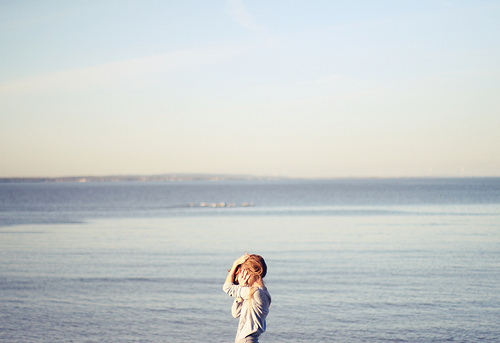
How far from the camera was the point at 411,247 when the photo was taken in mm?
26297

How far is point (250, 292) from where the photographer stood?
520 centimetres

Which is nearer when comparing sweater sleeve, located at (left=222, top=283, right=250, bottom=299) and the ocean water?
sweater sleeve, located at (left=222, top=283, right=250, bottom=299)

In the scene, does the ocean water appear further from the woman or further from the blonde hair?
the blonde hair

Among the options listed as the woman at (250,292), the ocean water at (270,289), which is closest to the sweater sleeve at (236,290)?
the woman at (250,292)

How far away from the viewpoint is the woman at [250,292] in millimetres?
5215

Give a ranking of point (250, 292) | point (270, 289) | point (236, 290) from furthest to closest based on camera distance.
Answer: point (270, 289) → point (236, 290) → point (250, 292)

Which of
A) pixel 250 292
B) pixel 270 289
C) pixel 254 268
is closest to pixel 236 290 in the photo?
pixel 250 292

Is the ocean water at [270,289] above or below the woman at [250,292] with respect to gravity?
below

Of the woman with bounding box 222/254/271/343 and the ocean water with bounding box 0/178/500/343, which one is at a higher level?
the woman with bounding box 222/254/271/343

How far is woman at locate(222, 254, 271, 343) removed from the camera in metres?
5.21

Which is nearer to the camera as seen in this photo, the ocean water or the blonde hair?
the blonde hair

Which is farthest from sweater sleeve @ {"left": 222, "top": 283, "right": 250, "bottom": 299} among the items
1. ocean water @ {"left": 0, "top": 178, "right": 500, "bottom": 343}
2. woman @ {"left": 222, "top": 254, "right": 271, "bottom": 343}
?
ocean water @ {"left": 0, "top": 178, "right": 500, "bottom": 343}

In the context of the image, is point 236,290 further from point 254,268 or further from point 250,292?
point 254,268

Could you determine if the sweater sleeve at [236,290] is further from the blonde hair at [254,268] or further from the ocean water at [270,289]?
the ocean water at [270,289]
